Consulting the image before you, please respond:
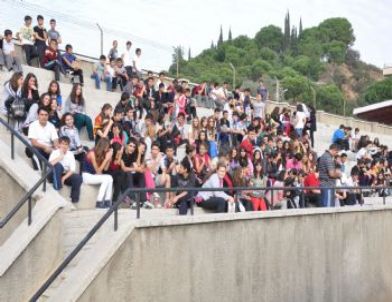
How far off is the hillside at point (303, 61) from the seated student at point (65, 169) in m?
89.9

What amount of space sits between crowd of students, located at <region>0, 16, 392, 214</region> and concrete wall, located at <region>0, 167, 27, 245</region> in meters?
1.00

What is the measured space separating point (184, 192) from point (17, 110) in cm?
302

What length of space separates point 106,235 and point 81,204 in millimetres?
1944

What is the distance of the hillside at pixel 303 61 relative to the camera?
366 ft

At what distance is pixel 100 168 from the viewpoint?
32.6 feet

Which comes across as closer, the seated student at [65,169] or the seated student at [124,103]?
the seated student at [65,169]

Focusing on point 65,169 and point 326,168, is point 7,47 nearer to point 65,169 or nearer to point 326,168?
point 65,169

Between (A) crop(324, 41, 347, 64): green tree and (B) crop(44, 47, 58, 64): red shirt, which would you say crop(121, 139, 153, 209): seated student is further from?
(A) crop(324, 41, 347, 64): green tree

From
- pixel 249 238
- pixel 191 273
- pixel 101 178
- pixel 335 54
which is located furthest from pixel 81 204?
pixel 335 54

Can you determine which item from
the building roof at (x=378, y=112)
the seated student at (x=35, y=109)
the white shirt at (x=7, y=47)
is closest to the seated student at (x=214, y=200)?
the seated student at (x=35, y=109)

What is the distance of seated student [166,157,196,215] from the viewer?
9758 millimetres

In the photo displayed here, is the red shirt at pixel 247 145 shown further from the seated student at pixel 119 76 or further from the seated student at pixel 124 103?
the seated student at pixel 119 76

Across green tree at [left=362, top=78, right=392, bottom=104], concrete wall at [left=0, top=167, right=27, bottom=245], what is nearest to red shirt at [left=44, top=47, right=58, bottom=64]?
concrete wall at [left=0, top=167, right=27, bottom=245]

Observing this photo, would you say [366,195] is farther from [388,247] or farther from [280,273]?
[280,273]
